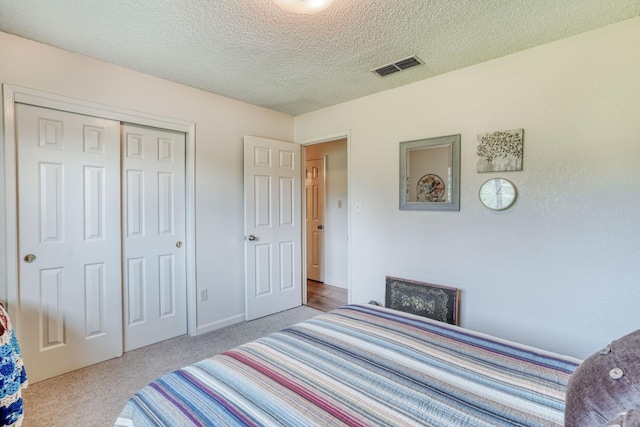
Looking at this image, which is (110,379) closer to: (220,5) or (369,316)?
(369,316)

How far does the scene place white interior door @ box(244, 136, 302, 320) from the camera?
10.8 feet

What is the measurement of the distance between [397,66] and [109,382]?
10.5ft

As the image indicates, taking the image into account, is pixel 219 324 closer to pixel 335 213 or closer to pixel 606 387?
pixel 335 213

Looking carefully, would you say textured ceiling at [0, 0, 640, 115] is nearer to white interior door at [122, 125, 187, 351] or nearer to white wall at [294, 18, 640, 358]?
white wall at [294, 18, 640, 358]

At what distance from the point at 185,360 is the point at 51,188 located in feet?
5.37

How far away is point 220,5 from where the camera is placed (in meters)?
1.69

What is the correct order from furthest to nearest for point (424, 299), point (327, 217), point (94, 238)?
point (327, 217), point (424, 299), point (94, 238)

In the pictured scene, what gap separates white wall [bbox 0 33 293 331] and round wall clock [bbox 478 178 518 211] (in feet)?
7.67

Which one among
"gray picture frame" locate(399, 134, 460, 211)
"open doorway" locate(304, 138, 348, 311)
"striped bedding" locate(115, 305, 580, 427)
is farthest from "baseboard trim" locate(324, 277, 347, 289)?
"striped bedding" locate(115, 305, 580, 427)

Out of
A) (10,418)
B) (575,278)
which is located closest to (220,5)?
(10,418)

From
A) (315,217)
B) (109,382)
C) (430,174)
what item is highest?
(430,174)

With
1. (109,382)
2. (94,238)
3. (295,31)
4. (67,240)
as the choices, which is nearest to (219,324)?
(109,382)

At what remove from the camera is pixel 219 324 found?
315cm

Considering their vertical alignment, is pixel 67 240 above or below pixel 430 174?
below
